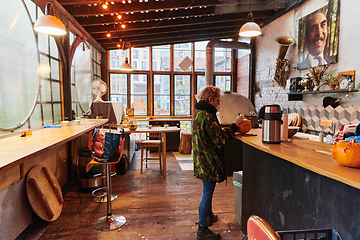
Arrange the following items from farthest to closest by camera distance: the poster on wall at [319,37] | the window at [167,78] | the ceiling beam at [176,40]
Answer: the window at [167,78] → the ceiling beam at [176,40] → the poster on wall at [319,37]

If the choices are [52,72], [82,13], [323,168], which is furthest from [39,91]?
[323,168]

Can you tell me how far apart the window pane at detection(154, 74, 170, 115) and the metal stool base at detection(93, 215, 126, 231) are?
574 centimetres

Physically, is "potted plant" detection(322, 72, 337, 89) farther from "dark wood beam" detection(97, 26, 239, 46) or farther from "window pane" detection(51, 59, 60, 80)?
"window pane" detection(51, 59, 60, 80)

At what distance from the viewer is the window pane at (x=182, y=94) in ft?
28.6

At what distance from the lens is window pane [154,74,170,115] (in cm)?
860

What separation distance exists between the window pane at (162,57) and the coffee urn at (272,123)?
673cm

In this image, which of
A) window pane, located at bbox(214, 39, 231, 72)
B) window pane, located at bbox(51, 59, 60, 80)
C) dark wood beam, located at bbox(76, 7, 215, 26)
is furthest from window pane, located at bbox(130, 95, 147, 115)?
window pane, located at bbox(51, 59, 60, 80)

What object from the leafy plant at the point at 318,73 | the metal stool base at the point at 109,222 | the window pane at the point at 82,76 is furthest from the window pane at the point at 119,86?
the leafy plant at the point at 318,73

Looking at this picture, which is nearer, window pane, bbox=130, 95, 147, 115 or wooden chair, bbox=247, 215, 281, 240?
wooden chair, bbox=247, 215, 281, 240

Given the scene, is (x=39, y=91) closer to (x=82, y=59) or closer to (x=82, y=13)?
(x=82, y=13)

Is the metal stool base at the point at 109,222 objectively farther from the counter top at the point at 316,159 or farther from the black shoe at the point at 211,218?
the counter top at the point at 316,159

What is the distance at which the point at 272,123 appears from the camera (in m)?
2.17

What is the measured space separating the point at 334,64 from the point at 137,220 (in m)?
4.20

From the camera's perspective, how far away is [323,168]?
54.6 inches
